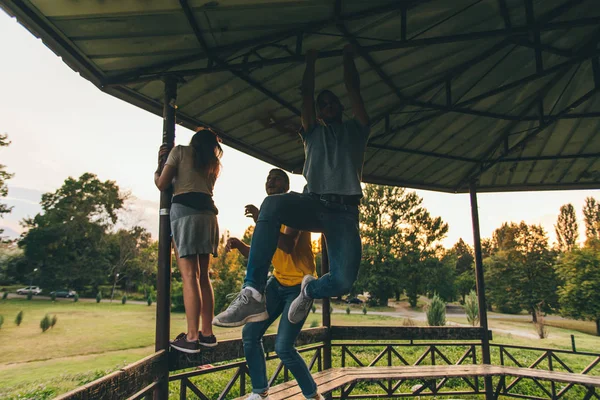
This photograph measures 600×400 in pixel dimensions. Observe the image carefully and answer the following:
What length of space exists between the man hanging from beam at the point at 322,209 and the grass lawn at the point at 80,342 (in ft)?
67.5

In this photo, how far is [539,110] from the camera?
5.46 metres

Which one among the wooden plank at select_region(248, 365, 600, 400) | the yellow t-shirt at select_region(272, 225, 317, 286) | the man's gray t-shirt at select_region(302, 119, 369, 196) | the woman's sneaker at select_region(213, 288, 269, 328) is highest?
the man's gray t-shirt at select_region(302, 119, 369, 196)

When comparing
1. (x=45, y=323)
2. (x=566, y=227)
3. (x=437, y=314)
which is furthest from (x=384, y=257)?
(x=45, y=323)

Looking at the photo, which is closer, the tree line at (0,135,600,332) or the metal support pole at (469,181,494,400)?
the metal support pole at (469,181,494,400)

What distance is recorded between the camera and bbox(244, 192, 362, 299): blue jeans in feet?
7.04

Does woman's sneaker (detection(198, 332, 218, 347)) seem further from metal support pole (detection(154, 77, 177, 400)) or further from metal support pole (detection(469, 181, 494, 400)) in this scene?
metal support pole (detection(469, 181, 494, 400))

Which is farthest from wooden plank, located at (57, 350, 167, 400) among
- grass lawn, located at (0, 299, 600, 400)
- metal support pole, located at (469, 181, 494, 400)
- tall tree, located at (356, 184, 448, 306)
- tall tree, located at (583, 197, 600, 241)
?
tall tree, located at (583, 197, 600, 241)

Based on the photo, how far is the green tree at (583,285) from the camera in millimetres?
22859

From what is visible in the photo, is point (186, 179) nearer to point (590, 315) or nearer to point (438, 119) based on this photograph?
point (438, 119)

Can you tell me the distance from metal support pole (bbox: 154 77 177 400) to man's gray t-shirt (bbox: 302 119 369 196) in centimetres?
158

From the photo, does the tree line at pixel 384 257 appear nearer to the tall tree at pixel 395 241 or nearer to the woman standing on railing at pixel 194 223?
the tall tree at pixel 395 241

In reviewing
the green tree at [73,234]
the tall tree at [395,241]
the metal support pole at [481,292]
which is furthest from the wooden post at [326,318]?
the green tree at [73,234]

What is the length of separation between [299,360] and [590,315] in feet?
91.9

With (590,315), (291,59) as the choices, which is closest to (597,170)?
(291,59)
